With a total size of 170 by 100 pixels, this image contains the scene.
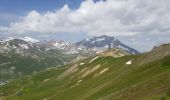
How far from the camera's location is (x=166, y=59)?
8606cm

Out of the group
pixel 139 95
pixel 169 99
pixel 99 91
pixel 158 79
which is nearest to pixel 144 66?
pixel 99 91

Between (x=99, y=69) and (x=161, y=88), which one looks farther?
(x=99, y=69)

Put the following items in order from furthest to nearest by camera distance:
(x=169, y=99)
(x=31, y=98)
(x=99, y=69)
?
(x=99, y=69) < (x=31, y=98) < (x=169, y=99)

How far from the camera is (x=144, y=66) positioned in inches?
3748

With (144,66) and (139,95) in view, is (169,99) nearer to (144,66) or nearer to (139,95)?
(139,95)

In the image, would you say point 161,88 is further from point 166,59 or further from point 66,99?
point 66,99

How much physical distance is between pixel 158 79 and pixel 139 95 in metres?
8.35

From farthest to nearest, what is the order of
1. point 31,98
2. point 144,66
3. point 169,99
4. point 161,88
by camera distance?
point 31,98 < point 144,66 < point 161,88 < point 169,99

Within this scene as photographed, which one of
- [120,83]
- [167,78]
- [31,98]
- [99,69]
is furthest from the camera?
[99,69]

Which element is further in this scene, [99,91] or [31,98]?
[31,98]

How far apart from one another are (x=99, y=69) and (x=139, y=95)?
102 metres

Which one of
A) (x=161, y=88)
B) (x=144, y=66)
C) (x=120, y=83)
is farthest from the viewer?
(x=144, y=66)

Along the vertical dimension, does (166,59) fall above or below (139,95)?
above

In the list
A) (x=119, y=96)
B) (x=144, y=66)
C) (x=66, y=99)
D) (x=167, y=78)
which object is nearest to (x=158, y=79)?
(x=167, y=78)
